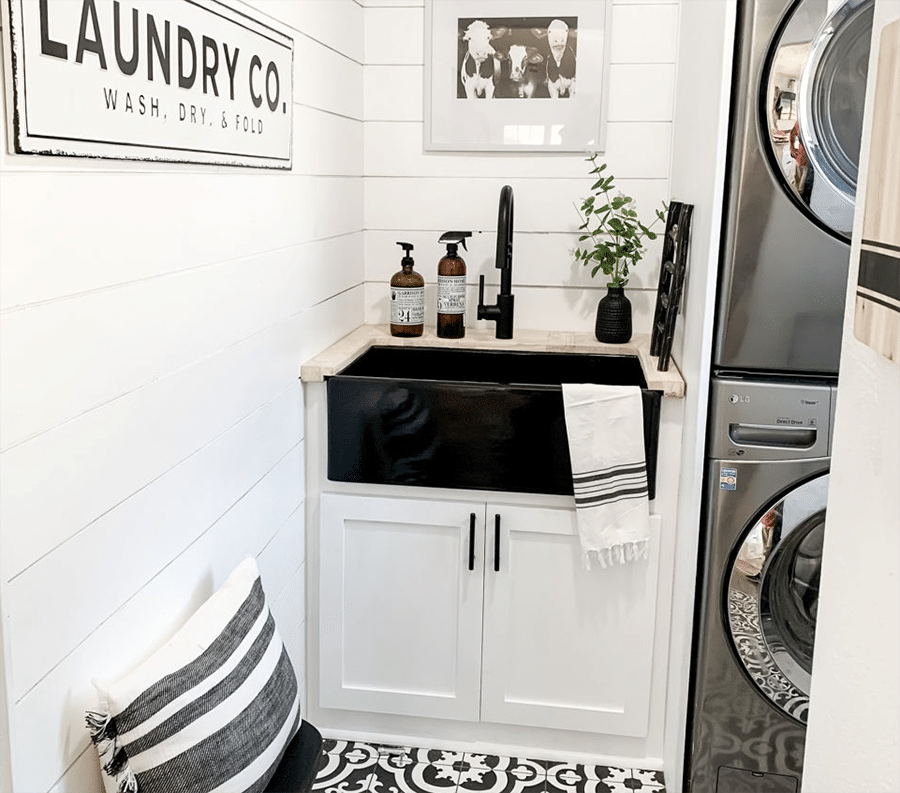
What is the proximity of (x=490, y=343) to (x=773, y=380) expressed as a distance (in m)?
0.84

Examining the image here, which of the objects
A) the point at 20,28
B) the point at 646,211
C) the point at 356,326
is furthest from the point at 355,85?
the point at 20,28

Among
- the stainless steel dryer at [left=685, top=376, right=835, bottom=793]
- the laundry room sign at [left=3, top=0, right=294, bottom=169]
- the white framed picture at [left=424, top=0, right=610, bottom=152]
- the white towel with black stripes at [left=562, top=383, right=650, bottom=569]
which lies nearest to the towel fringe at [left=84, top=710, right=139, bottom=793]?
the laundry room sign at [left=3, top=0, right=294, bottom=169]

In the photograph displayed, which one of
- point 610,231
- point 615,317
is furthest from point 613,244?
point 615,317

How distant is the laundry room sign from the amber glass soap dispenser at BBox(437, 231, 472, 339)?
718 millimetres

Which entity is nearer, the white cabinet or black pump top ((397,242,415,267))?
the white cabinet

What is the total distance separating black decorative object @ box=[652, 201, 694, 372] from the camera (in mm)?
2252

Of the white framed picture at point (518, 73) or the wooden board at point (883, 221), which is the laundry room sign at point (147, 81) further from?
the wooden board at point (883, 221)

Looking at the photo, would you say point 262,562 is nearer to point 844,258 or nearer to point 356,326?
point 356,326

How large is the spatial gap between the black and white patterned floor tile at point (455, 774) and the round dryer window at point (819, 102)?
138cm

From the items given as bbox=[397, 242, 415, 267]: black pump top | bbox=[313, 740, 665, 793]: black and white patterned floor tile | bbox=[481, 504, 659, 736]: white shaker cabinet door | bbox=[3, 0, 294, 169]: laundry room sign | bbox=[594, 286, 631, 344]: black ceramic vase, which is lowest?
bbox=[313, 740, 665, 793]: black and white patterned floor tile

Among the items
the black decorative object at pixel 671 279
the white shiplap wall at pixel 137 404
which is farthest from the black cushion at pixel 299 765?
the black decorative object at pixel 671 279

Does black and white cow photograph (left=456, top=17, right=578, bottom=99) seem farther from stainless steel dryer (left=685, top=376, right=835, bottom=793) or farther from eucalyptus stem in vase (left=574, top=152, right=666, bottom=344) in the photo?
stainless steel dryer (left=685, top=376, right=835, bottom=793)

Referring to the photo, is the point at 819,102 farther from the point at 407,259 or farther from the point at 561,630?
the point at 561,630

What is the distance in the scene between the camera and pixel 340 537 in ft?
7.88
